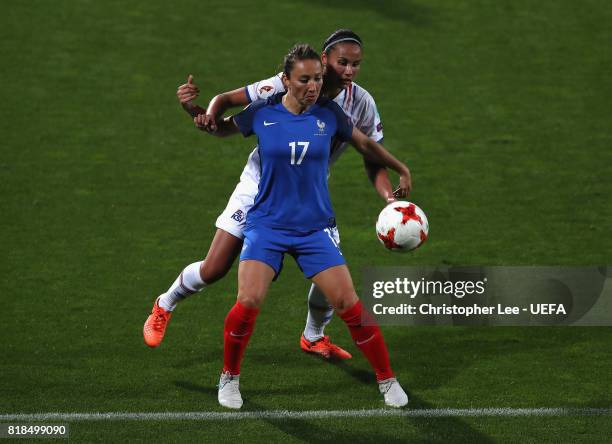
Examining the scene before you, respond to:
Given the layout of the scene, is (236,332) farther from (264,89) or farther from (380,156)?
(264,89)

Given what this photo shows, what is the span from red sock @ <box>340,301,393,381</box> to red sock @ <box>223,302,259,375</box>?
57 cm

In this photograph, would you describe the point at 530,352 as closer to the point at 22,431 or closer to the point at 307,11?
the point at 22,431

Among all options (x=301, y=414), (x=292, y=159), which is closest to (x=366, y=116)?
(x=292, y=159)

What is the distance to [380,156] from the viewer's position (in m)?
6.88

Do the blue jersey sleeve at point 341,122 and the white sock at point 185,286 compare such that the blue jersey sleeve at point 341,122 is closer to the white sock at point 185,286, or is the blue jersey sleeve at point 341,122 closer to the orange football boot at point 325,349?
the white sock at point 185,286

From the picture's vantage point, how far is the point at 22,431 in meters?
6.31

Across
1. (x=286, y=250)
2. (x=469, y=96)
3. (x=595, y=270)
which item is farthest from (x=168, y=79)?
(x=286, y=250)

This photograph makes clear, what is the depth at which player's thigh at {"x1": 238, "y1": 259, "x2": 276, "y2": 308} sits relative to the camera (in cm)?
654

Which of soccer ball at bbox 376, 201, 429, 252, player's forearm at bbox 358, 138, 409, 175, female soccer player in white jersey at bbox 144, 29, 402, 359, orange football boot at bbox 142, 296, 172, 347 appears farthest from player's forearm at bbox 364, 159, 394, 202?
orange football boot at bbox 142, 296, 172, 347

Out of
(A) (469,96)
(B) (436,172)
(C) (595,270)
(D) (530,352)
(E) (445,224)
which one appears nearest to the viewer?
(D) (530,352)

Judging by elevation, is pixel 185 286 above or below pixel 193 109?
below

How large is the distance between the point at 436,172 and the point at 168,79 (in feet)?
12.6

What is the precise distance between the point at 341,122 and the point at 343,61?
383 millimetres

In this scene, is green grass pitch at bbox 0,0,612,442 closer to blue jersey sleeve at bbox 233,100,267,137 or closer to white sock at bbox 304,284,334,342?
white sock at bbox 304,284,334,342
